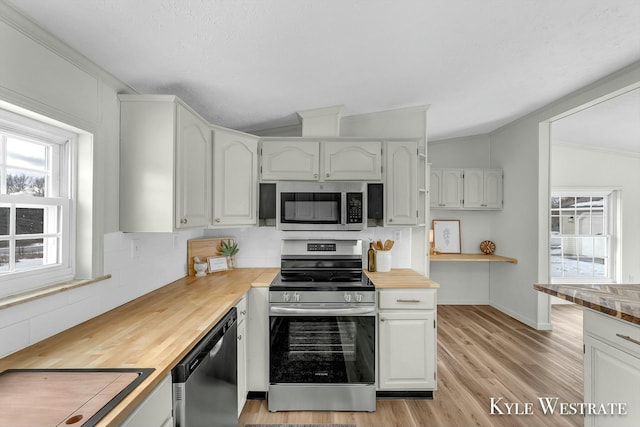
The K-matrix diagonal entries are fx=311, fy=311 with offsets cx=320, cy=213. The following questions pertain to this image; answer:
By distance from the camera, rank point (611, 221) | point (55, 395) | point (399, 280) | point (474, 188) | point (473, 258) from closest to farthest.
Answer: point (55, 395), point (399, 280), point (473, 258), point (474, 188), point (611, 221)

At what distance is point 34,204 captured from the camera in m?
1.41

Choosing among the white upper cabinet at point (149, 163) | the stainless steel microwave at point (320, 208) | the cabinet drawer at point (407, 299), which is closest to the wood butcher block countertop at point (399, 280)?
the cabinet drawer at point (407, 299)

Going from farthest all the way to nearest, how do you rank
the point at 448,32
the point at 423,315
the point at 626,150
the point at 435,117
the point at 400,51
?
the point at 626,150
the point at 435,117
the point at 423,315
the point at 400,51
the point at 448,32

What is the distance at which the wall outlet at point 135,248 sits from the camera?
196 centimetres

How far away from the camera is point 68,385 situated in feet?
3.26

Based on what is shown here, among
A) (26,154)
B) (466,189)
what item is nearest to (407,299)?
(26,154)

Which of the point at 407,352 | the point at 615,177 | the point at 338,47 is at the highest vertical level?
the point at 338,47

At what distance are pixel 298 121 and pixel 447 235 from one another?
3.02 meters

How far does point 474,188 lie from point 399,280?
2.79 metres

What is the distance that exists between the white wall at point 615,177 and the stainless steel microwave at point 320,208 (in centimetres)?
391

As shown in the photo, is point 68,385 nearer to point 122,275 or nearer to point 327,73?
point 122,275

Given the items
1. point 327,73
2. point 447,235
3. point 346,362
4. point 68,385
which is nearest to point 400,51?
point 327,73

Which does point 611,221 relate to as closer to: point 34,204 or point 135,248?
point 135,248

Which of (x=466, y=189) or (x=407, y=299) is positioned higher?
(x=466, y=189)
